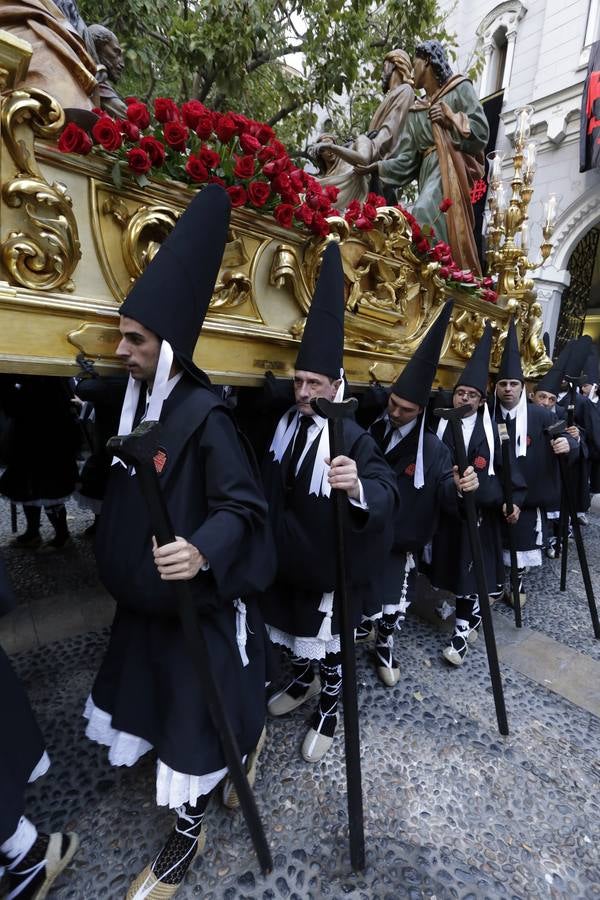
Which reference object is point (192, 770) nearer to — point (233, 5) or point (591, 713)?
point (591, 713)

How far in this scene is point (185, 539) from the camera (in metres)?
1.36

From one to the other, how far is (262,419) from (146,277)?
4.51 feet

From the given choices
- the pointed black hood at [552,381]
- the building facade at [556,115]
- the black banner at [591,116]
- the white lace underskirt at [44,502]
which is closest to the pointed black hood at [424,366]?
the pointed black hood at [552,381]

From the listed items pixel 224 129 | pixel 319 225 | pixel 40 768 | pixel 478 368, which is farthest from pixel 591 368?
pixel 40 768

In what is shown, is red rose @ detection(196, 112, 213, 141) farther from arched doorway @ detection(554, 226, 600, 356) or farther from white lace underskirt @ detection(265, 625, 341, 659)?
arched doorway @ detection(554, 226, 600, 356)

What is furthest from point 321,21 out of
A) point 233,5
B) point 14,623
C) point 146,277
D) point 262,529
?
point 14,623

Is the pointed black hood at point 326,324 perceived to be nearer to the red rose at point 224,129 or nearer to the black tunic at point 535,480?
the red rose at point 224,129

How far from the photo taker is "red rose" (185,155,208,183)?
5.99 feet

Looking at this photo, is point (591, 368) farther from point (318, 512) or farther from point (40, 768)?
point (40, 768)

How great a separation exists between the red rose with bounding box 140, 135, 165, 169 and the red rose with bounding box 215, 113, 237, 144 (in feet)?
1.00

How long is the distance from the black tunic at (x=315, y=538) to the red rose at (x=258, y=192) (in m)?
1.07

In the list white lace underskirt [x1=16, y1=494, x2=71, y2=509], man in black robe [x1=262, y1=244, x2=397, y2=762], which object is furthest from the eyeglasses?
white lace underskirt [x1=16, y1=494, x2=71, y2=509]

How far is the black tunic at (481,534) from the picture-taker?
312 centimetres

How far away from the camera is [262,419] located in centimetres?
274
